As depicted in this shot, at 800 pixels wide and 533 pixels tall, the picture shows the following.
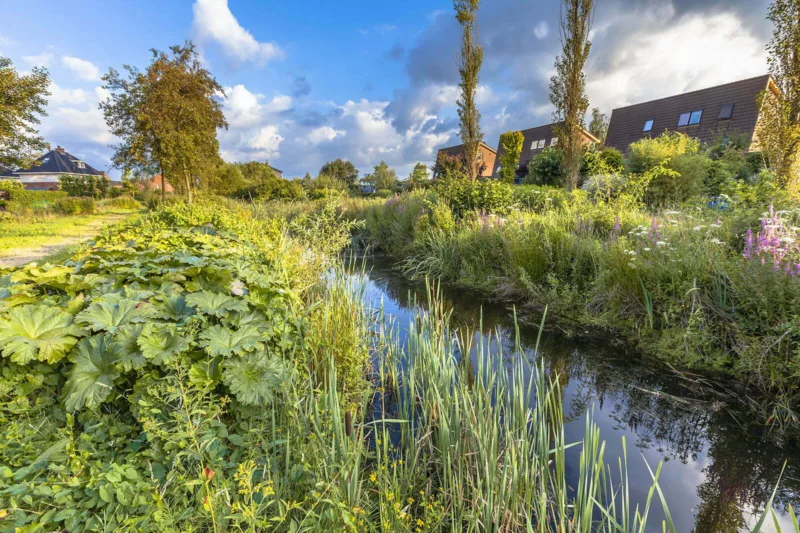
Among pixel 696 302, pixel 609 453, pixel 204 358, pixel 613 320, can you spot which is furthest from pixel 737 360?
pixel 204 358

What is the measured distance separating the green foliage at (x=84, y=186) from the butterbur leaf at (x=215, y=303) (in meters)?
39.9

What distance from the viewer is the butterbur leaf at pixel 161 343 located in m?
1.59

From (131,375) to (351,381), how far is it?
126 cm

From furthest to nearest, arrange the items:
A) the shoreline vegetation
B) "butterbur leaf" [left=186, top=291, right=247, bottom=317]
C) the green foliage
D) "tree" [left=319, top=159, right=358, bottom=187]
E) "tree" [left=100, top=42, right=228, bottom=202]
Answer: "tree" [left=319, top=159, right=358, bottom=187] < the green foliage < "tree" [left=100, top=42, right=228, bottom=202] < "butterbur leaf" [left=186, top=291, right=247, bottom=317] < the shoreline vegetation

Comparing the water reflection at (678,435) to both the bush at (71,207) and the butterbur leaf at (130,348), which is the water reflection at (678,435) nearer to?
the butterbur leaf at (130,348)

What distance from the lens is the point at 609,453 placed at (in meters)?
2.38

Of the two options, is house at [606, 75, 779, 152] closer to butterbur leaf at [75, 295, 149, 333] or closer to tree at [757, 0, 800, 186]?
tree at [757, 0, 800, 186]

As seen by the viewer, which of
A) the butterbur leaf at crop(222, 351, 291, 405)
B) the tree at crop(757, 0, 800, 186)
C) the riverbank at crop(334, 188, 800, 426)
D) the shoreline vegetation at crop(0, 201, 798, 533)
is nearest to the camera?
the shoreline vegetation at crop(0, 201, 798, 533)

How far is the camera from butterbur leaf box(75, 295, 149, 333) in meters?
1.74

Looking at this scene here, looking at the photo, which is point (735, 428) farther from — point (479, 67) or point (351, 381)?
point (479, 67)

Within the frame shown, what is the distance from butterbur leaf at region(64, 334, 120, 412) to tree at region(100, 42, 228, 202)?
1407 centimetres

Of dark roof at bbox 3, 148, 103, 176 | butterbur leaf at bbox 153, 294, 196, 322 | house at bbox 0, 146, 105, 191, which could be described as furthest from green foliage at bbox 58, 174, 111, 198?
butterbur leaf at bbox 153, 294, 196, 322

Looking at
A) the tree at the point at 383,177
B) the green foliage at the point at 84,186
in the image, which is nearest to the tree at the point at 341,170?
the tree at the point at 383,177

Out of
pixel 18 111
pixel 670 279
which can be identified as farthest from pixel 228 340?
pixel 18 111
